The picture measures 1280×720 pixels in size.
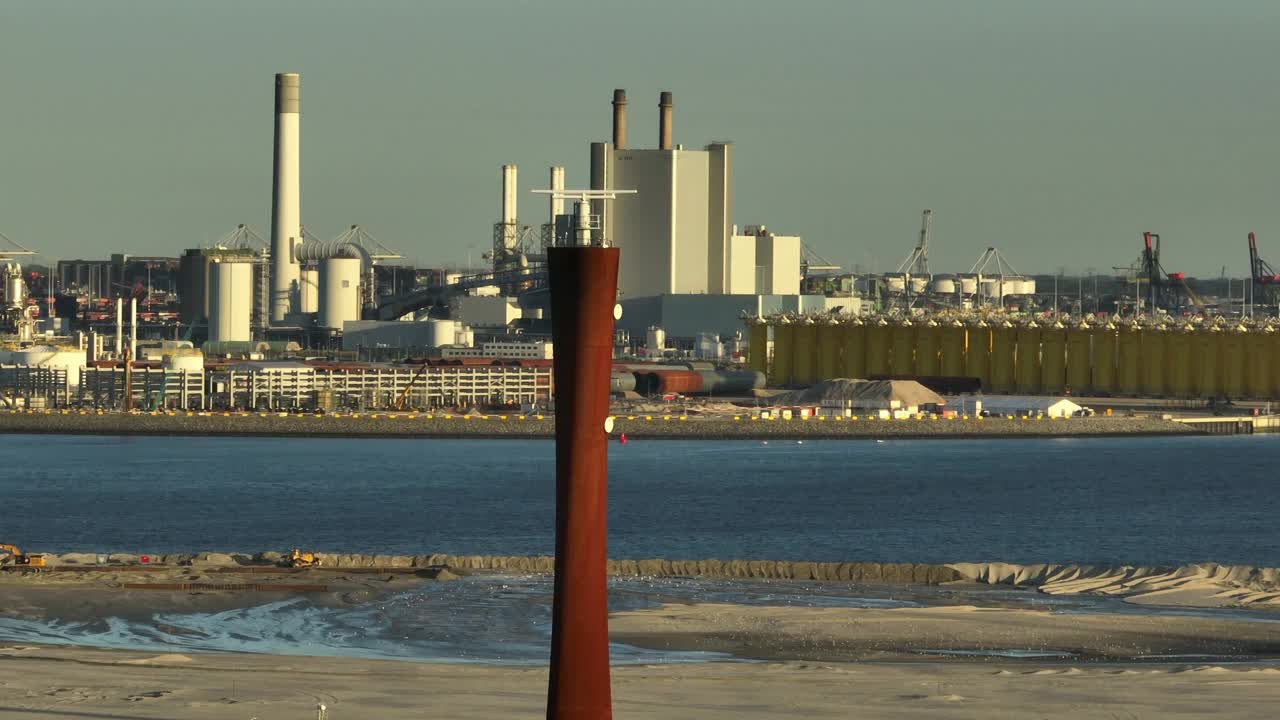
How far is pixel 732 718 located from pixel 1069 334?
93.9m

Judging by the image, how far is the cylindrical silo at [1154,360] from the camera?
11388 cm

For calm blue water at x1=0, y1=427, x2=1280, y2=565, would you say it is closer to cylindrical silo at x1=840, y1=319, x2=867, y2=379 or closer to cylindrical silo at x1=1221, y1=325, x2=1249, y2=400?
cylindrical silo at x1=1221, y1=325, x2=1249, y2=400

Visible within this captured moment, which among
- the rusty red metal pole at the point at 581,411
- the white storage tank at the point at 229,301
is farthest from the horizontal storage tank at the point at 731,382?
the rusty red metal pole at the point at 581,411

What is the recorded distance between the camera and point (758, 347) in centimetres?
12525

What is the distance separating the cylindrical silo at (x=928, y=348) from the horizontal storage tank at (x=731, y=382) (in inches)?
320

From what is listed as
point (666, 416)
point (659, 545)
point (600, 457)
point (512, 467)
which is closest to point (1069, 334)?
point (666, 416)

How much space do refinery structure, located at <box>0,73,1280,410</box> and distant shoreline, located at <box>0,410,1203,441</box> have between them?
218 inches

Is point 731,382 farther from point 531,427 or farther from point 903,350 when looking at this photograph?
point 531,427

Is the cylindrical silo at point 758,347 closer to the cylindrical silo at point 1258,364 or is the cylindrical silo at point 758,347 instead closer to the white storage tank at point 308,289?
the cylindrical silo at point 1258,364

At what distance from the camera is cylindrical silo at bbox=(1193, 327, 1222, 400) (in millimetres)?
112938

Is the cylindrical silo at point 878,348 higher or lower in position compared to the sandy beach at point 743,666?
higher

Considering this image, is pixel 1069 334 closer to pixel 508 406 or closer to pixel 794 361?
pixel 794 361

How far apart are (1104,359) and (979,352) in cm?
625

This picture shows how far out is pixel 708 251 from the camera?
140375 millimetres
